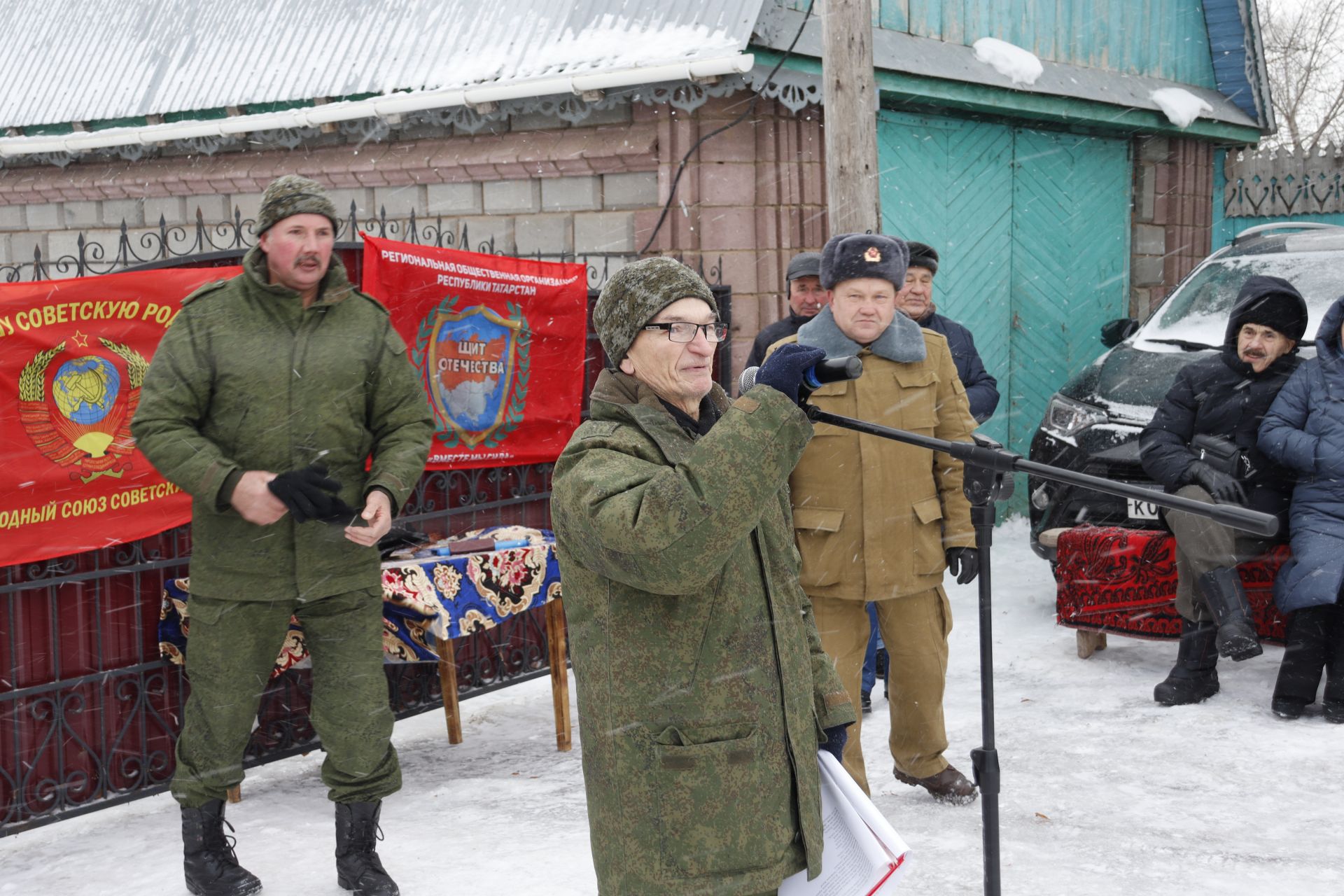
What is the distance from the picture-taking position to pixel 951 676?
640 cm

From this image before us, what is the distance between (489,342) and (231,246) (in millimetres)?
5561

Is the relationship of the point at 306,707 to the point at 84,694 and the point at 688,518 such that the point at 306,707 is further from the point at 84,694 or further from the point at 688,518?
the point at 688,518

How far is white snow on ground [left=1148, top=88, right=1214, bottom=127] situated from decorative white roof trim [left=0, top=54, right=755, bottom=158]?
17.1 feet

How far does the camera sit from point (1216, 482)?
573 cm

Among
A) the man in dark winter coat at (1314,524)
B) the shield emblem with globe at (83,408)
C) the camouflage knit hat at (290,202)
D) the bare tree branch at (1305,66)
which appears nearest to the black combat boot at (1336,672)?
the man in dark winter coat at (1314,524)

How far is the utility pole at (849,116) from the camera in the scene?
6637mm

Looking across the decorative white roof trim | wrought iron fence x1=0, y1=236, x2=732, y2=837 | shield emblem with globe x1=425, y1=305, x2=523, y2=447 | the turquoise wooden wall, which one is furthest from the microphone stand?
the turquoise wooden wall

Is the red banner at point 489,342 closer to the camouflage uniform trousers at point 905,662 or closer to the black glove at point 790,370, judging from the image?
the camouflage uniform trousers at point 905,662

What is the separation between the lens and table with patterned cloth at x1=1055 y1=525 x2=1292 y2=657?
6320 millimetres

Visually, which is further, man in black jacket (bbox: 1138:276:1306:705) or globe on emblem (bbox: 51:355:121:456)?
man in black jacket (bbox: 1138:276:1306:705)

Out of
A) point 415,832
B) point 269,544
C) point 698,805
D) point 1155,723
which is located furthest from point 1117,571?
point 698,805

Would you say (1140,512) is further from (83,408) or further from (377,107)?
(377,107)

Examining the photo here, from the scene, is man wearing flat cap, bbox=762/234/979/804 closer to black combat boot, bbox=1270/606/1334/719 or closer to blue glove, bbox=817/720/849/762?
blue glove, bbox=817/720/849/762

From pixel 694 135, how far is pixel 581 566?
6.09m
